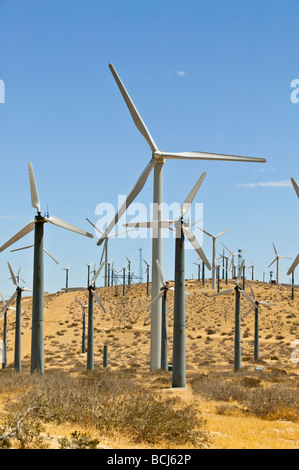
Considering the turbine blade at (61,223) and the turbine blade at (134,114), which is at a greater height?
the turbine blade at (134,114)

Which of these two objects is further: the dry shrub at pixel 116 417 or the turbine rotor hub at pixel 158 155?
the turbine rotor hub at pixel 158 155

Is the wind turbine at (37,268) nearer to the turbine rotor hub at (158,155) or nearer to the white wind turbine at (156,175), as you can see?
the white wind turbine at (156,175)

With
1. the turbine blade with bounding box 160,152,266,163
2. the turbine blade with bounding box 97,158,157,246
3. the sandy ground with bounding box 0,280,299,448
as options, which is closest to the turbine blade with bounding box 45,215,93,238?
the turbine blade with bounding box 97,158,157,246

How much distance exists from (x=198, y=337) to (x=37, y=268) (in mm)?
58740

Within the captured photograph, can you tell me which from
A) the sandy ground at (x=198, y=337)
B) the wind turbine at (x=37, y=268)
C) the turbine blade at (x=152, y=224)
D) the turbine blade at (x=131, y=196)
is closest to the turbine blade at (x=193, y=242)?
the turbine blade at (x=152, y=224)

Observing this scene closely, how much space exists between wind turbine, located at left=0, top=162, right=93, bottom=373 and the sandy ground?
7.17 m

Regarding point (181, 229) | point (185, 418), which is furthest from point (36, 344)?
point (185, 418)

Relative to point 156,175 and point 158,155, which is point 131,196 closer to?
point 158,155

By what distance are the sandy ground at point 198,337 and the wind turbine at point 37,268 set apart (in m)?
7.17

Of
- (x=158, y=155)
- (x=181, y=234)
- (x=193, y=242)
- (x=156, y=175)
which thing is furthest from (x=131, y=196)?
(x=156, y=175)

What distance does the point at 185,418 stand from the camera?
16.8 metres

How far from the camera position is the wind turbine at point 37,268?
2836 centimetres

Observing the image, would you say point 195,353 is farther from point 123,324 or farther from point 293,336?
point 123,324
